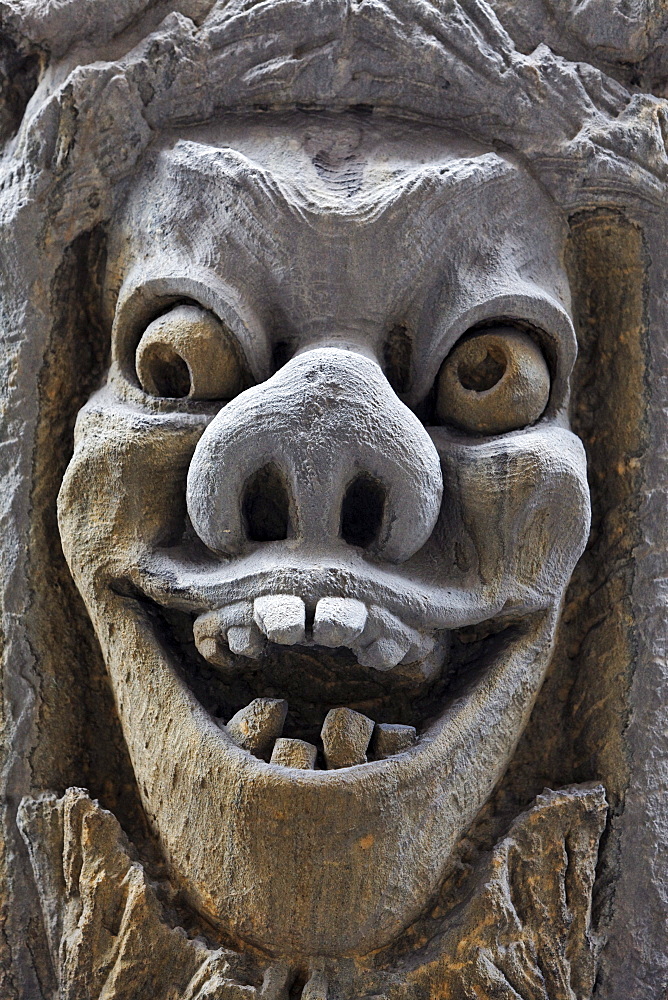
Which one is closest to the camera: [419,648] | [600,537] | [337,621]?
[337,621]

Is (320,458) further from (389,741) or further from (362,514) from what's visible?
(389,741)

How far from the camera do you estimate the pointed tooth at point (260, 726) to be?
3.93 ft

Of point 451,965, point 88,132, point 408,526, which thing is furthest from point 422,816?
point 88,132

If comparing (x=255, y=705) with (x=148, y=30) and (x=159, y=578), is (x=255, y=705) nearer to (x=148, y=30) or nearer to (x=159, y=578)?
(x=159, y=578)

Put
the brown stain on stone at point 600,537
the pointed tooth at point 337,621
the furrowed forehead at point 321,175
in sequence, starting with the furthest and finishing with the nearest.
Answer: the brown stain on stone at point 600,537 < the furrowed forehead at point 321,175 < the pointed tooth at point 337,621

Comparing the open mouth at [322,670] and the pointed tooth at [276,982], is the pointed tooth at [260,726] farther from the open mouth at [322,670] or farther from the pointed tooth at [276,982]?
the pointed tooth at [276,982]

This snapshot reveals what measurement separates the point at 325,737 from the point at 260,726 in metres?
0.07

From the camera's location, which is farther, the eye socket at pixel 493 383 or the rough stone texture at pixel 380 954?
the eye socket at pixel 493 383

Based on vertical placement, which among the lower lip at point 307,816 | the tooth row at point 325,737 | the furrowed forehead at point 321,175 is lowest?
the lower lip at point 307,816

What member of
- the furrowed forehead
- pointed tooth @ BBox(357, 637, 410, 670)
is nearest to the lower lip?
pointed tooth @ BBox(357, 637, 410, 670)

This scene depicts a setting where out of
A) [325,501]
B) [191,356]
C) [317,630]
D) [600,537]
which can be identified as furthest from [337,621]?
[600,537]

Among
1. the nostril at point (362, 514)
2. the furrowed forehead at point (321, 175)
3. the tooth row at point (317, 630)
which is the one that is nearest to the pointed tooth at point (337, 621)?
the tooth row at point (317, 630)

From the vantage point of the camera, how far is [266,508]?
1248 mm

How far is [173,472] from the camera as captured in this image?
4.18 feet
